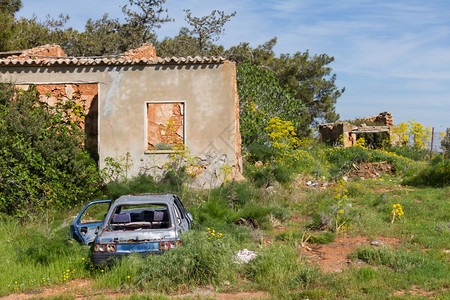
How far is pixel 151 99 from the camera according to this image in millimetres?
14297

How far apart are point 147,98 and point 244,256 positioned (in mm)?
7116

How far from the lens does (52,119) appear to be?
→ 44.3ft

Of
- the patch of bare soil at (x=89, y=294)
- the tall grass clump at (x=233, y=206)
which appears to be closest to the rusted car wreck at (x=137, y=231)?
the patch of bare soil at (x=89, y=294)

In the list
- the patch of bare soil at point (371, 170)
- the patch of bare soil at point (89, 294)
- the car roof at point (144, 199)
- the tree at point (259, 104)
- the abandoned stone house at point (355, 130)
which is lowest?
the patch of bare soil at point (89, 294)

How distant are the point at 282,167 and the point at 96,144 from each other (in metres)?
5.65

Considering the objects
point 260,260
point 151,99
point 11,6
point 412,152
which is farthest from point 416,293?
point 11,6

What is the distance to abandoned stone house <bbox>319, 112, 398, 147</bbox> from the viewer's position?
27156 mm

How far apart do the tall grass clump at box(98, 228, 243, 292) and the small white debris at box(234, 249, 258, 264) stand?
0.43m

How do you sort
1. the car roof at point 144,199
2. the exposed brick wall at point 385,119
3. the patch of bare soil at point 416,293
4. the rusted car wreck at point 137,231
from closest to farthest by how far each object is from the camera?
the patch of bare soil at point 416,293, the rusted car wreck at point 137,231, the car roof at point 144,199, the exposed brick wall at point 385,119

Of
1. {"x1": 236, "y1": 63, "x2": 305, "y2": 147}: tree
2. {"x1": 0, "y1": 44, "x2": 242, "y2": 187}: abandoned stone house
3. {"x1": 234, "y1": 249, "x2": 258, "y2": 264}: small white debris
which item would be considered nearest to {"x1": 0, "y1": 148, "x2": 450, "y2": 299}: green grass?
{"x1": 234, "y1": 249, "x2": 258, "y2": 264}: small white debris

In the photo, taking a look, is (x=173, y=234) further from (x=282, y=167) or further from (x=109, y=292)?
(x=282, y=167)

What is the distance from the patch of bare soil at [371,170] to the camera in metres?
18.6

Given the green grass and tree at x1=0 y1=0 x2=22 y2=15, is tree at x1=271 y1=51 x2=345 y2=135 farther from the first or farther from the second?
the green grass

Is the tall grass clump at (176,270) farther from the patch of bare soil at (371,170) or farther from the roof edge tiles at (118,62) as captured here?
the patch of bare soil at (371,170)
